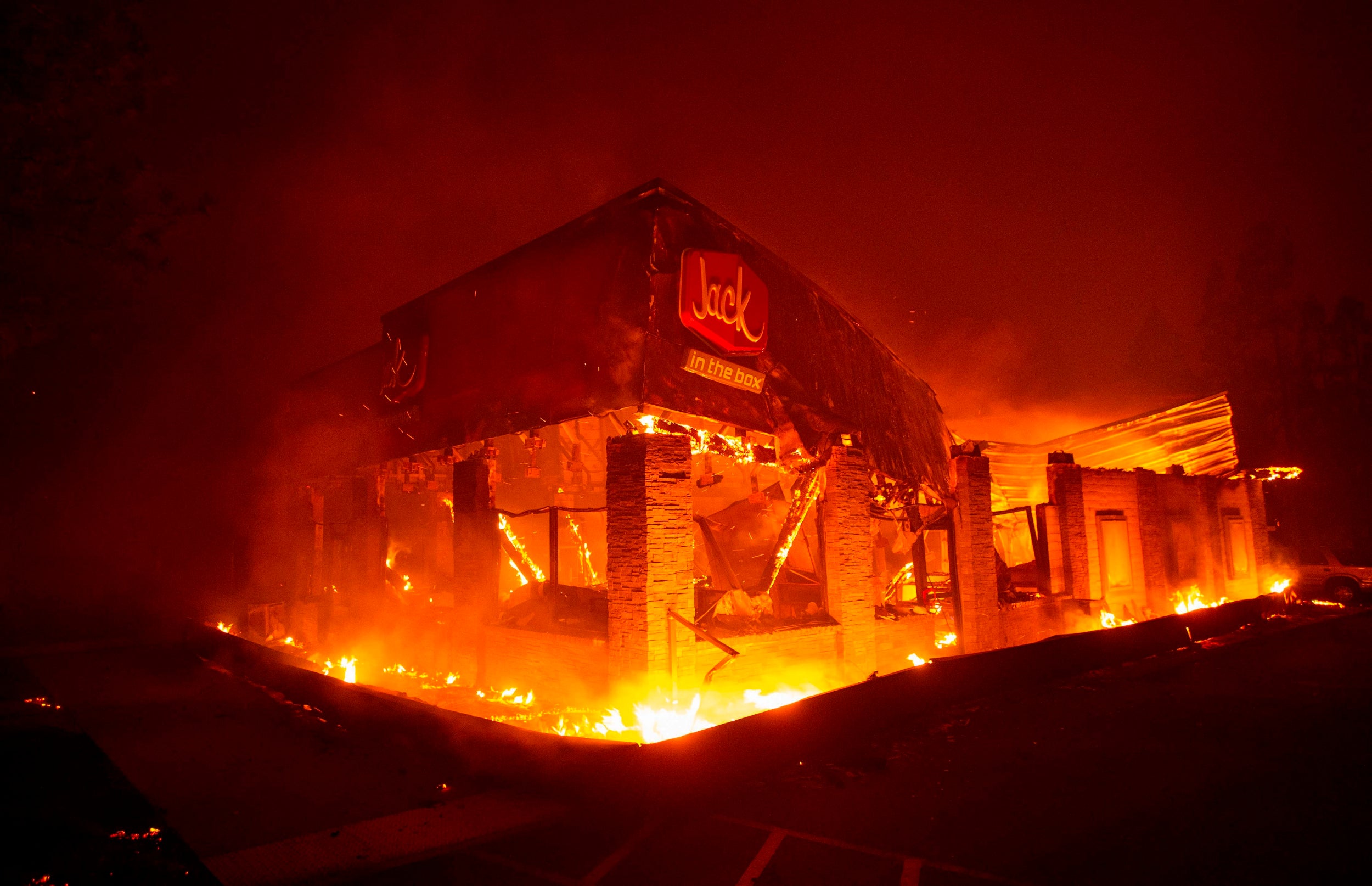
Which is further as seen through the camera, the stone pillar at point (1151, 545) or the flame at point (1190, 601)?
the flame at point (1190, 601)

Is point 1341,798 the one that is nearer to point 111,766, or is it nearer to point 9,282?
point 111,766

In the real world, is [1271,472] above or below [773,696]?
above

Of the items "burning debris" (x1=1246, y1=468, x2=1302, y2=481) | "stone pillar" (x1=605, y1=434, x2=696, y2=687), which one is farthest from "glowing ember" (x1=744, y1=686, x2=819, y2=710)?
"burning debris" (x1=1246, y1=468, x2=1302, y2=481)

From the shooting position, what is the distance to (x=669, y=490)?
812cm

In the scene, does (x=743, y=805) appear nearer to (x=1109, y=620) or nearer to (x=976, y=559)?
(x=976, y=559)

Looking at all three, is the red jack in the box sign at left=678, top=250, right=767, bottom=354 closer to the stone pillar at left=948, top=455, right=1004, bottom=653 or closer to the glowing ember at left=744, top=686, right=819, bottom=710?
A: the glowing ember at left=744, top=686, right=819, bottom=710

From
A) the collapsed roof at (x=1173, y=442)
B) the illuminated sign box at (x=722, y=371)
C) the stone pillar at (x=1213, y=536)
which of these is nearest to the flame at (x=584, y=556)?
the illuminated sign box at (x=722, y=371)

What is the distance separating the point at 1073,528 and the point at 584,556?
12763 millimetres

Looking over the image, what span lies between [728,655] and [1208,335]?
50.8m

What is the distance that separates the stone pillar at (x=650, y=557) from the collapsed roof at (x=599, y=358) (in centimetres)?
74

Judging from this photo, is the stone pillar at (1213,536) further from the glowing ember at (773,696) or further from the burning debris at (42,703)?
the burning debris at (42,703)

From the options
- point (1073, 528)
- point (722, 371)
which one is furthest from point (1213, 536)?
point (722, 371)

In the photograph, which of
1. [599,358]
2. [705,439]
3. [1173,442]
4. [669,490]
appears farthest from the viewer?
[1173,442]

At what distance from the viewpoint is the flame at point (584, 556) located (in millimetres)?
17438
